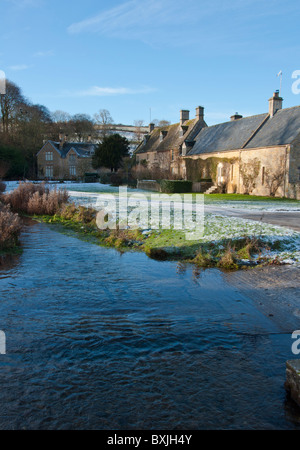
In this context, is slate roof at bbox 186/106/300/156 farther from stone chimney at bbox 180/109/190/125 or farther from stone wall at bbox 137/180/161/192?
stone wall at bbox 137/180/161/192

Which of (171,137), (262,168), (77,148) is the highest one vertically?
(77,148)

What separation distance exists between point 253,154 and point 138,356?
2840 centimetres

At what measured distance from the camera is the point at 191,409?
3834mm

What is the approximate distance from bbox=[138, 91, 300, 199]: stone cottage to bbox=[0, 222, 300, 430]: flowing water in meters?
21.7

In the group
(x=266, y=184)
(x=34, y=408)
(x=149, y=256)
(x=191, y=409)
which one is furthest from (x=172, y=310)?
(x=266, y=184)

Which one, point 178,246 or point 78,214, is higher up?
point 78,214

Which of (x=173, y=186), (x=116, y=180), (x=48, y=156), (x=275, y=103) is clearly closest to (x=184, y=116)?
(x=116, y=180)


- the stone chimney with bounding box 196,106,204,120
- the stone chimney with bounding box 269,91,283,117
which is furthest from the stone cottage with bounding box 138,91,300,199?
the stone chimney with bounding box 196,106,204,120

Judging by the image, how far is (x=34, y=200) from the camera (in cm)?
1988

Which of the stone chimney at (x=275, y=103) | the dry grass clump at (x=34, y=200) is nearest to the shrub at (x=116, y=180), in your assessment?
the stone chimney at (x=275, y=103)

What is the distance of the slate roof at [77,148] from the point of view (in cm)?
6220

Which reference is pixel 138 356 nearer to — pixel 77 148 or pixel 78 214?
pixel 78 214

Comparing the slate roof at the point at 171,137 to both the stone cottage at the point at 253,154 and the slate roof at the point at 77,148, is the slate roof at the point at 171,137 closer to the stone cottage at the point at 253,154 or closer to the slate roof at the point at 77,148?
the stone cottage at the point at 253,154
